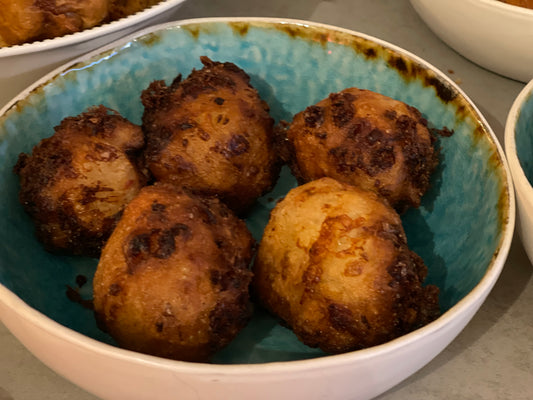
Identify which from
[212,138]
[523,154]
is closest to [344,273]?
[212,138]

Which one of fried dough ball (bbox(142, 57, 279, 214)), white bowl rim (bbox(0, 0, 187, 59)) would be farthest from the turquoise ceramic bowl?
white bowl rim (bbox(0, 0, 187, 59))

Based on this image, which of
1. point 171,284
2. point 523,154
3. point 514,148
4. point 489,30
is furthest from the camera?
point 489,30

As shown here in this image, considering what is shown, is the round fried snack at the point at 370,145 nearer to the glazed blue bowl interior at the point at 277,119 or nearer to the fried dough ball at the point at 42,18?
the glazed blue bowl interior at the point at 277,119

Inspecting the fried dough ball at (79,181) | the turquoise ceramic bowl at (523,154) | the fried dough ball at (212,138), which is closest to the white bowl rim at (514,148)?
the turquoise ceramic bowl at (523,154)

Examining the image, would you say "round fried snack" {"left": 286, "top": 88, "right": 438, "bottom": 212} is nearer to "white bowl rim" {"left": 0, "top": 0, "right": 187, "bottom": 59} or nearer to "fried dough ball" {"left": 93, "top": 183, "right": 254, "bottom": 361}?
"fried dough ball" {"left": 93, "top": 183, "right": 254, "bottom": 361}

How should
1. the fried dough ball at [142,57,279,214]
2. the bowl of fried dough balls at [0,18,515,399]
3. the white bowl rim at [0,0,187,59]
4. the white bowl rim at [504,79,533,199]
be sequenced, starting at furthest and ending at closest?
the white bowl rim at [0,0,187,59]
the fried dough ball at [142,57,279,214]
the white bowl rim at [504,79,533,199]
the bowl of fried dough balls at [0,18,515,399]

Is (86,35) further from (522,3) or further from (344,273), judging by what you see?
(522,3)
